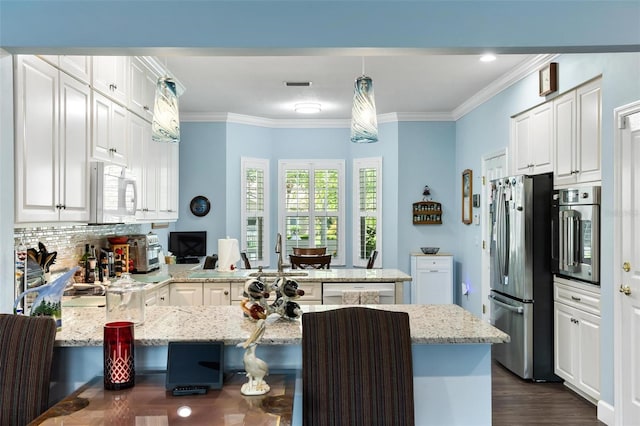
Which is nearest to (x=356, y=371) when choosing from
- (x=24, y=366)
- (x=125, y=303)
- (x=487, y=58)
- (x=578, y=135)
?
(x=125, y=303)

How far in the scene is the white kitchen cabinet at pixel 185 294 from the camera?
421 cm

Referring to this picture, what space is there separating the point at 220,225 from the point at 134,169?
2.95 meters

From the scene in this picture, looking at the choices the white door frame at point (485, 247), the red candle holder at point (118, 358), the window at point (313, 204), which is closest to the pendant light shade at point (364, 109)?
the red candle holder at point (118, 358)

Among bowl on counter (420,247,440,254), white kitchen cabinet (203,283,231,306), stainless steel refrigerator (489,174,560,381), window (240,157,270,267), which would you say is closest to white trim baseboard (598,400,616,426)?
stainless steel refrigerator (489,174,560,381)

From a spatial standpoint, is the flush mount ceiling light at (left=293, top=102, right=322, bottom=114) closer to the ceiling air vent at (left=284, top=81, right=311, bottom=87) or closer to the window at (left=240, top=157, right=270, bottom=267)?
the ceiling air vent at (left=284, top=81, right=311, bottom=87)

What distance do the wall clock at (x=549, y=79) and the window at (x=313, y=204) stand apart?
143 inches

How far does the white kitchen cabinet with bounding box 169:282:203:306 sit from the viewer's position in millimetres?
4207

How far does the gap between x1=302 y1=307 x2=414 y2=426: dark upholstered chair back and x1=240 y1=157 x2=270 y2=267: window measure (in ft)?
17.7

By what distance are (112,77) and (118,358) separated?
2405mm

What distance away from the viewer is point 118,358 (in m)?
1.93

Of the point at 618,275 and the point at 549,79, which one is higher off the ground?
the point at 549,79

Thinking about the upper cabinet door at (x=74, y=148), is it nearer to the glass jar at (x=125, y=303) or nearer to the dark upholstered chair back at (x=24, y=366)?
the glass jar at (x=125, y=303)

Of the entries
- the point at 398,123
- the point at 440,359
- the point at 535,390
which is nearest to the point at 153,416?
the point at 440,359

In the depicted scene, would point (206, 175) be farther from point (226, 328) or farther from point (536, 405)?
point (226, 328)
